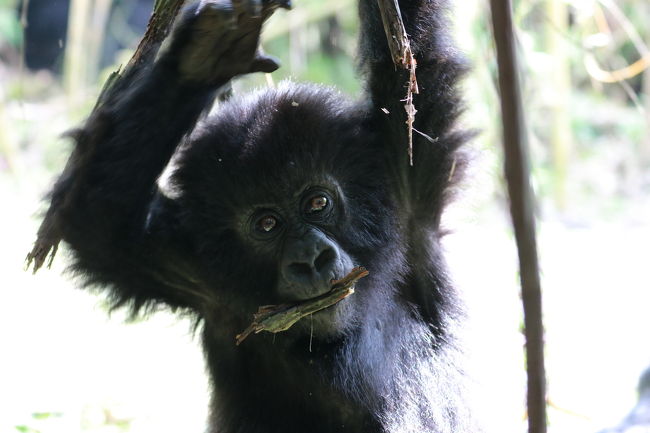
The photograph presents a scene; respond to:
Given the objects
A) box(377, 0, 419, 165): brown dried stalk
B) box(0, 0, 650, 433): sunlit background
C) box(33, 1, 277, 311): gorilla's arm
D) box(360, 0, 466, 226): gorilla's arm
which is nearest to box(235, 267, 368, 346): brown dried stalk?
box(33, 1, 277, 311): gorilla's arm

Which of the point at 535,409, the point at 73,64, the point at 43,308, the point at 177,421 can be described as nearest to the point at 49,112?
the point at 73,64

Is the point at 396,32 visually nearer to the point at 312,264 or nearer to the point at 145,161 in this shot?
the point at 312,264

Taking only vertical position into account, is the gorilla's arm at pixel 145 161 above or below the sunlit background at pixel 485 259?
above

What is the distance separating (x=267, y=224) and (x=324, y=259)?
0.46 metres

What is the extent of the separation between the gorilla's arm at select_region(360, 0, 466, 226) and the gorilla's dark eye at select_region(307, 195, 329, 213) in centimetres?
45

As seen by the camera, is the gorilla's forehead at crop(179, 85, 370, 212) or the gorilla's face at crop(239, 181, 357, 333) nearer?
the gorilla's face at crop(239, 181, 357, 333)

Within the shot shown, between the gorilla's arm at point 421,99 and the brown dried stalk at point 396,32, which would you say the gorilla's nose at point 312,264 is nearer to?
the gorilla's arm at point 421,99

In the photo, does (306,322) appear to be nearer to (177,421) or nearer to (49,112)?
(177,421)

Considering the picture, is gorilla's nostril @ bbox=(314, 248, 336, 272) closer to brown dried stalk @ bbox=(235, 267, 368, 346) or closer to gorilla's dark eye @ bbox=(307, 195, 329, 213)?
brown dried stalk @ bbox=(235, 267, 368, 346)

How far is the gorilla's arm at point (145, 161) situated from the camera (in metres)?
3.43

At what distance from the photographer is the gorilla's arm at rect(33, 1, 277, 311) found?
3.43 metres

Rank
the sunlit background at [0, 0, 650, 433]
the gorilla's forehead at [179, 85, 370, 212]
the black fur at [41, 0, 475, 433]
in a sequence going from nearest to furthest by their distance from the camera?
the black fur at [41, 0, 475, 433], the gorilla's forehead at [179, 85, 370, 212], the sunlit background at [0, 0, 650, 433]

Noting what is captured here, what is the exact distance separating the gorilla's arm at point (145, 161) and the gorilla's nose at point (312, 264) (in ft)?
2.18

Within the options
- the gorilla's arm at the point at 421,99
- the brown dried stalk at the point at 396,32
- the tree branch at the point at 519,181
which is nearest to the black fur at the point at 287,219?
the gorilla's arm at the point at 421,99
